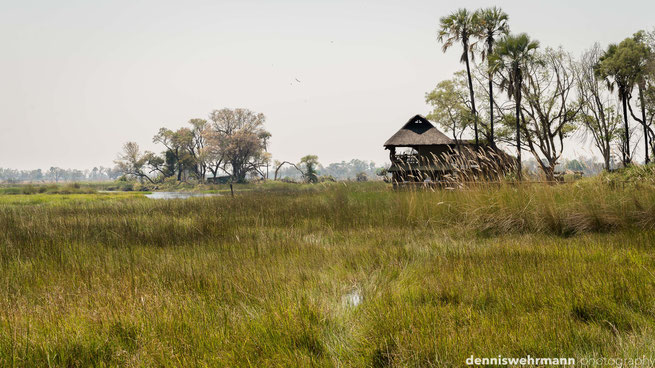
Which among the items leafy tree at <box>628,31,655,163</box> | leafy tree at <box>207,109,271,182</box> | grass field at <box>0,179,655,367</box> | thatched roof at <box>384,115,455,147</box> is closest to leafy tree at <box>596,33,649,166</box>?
leafy tree at <box>628,31,655,163</box>

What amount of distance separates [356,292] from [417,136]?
26455 mm

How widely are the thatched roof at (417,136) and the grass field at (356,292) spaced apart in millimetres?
21452

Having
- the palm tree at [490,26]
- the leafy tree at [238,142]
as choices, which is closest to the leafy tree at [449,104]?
the palm tree at [490,26]

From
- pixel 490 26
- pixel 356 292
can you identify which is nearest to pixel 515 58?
pixel 490 26

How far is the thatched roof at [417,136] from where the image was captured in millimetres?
27891

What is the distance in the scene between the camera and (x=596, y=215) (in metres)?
5.73

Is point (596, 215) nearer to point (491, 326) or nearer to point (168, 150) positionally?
point (491, 326)

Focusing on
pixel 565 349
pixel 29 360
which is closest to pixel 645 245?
pixel 565 349

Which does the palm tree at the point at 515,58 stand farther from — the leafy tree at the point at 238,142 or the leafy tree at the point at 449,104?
the leafy tree at the point at 238,142

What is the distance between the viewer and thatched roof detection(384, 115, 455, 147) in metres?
27.9

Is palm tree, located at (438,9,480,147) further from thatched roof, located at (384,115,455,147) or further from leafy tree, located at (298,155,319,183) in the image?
Answer: leafy tree, located at (298,155,319,183)

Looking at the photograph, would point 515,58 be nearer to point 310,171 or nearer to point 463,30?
point 463,30

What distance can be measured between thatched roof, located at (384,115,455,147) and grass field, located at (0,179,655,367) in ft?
70.4

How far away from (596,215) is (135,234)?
325 inches
